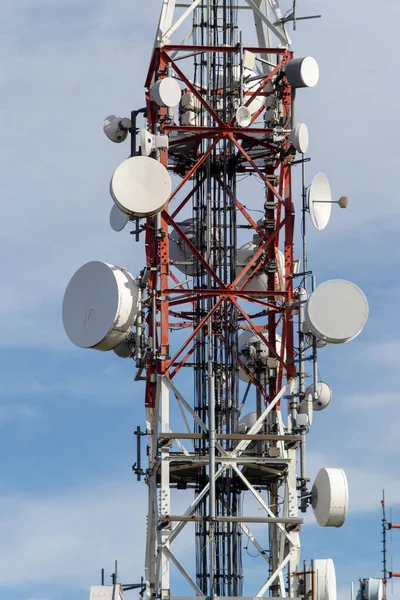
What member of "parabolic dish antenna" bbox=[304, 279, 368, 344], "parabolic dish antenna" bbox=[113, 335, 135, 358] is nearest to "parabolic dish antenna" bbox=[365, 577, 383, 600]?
"parabolic dish antenna" bbox=[304, 279, 368, 344]

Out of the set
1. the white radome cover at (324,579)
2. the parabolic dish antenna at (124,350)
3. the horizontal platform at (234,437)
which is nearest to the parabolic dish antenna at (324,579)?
the white radome cover at (324,579)

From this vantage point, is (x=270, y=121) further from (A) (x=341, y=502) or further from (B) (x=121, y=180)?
(A) (x=341, y=502)

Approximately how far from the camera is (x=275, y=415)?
207ft

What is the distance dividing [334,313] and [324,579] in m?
7.87

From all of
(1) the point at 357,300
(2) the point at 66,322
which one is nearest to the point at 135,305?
(2) the point at 66,322

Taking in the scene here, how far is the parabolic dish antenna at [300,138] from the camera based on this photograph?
206 feet

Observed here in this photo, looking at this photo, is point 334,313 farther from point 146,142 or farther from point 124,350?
point 146,142

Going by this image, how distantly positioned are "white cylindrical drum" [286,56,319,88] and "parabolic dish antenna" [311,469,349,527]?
1186 centimetres

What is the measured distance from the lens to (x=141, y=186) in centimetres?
6112

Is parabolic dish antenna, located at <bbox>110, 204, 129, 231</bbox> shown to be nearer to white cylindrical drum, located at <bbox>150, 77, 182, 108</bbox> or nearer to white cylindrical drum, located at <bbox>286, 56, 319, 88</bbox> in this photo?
white cylindrical drum, located at <bbox>150, 77, 182, 108</bbox>

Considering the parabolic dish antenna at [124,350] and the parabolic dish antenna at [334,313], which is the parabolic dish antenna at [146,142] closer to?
the parabolic dish antenna at [124,350]

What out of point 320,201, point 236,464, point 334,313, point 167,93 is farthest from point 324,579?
point 167,93

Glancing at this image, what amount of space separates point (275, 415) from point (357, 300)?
4.50m

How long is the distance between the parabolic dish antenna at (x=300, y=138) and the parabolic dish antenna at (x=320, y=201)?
960mm
